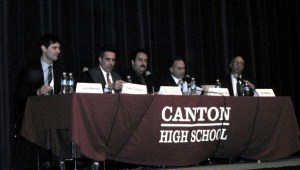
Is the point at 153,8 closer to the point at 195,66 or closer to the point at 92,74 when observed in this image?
the point at 195,66

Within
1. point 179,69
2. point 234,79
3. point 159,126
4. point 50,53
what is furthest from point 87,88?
point 234,79

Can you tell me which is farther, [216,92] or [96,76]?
[96,76]

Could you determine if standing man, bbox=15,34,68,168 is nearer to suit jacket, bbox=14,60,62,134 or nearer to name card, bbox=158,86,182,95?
suit jacket, bbox=14,60,62,134

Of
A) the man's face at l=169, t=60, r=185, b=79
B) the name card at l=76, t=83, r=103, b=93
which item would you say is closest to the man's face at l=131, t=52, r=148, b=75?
the man's face at l=169, t=60, r=185, b=79

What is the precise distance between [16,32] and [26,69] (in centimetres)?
85

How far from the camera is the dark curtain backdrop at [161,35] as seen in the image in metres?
4.64

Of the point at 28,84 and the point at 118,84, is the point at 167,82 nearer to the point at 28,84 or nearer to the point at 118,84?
the point at 118,84

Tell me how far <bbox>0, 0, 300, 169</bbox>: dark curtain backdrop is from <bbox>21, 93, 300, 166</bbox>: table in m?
1.37

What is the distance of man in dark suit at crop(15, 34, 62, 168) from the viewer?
12.6 ft

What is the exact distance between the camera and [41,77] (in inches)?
154

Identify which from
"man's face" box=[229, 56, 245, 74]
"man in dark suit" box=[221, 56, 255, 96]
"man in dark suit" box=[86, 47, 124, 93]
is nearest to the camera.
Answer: "man in dark suit" box=[86, 47, 124, 93]

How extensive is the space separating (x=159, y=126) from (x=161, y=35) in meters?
2.48

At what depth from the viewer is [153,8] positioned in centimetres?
570

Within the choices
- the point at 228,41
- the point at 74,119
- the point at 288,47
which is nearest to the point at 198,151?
the point at 74,119
